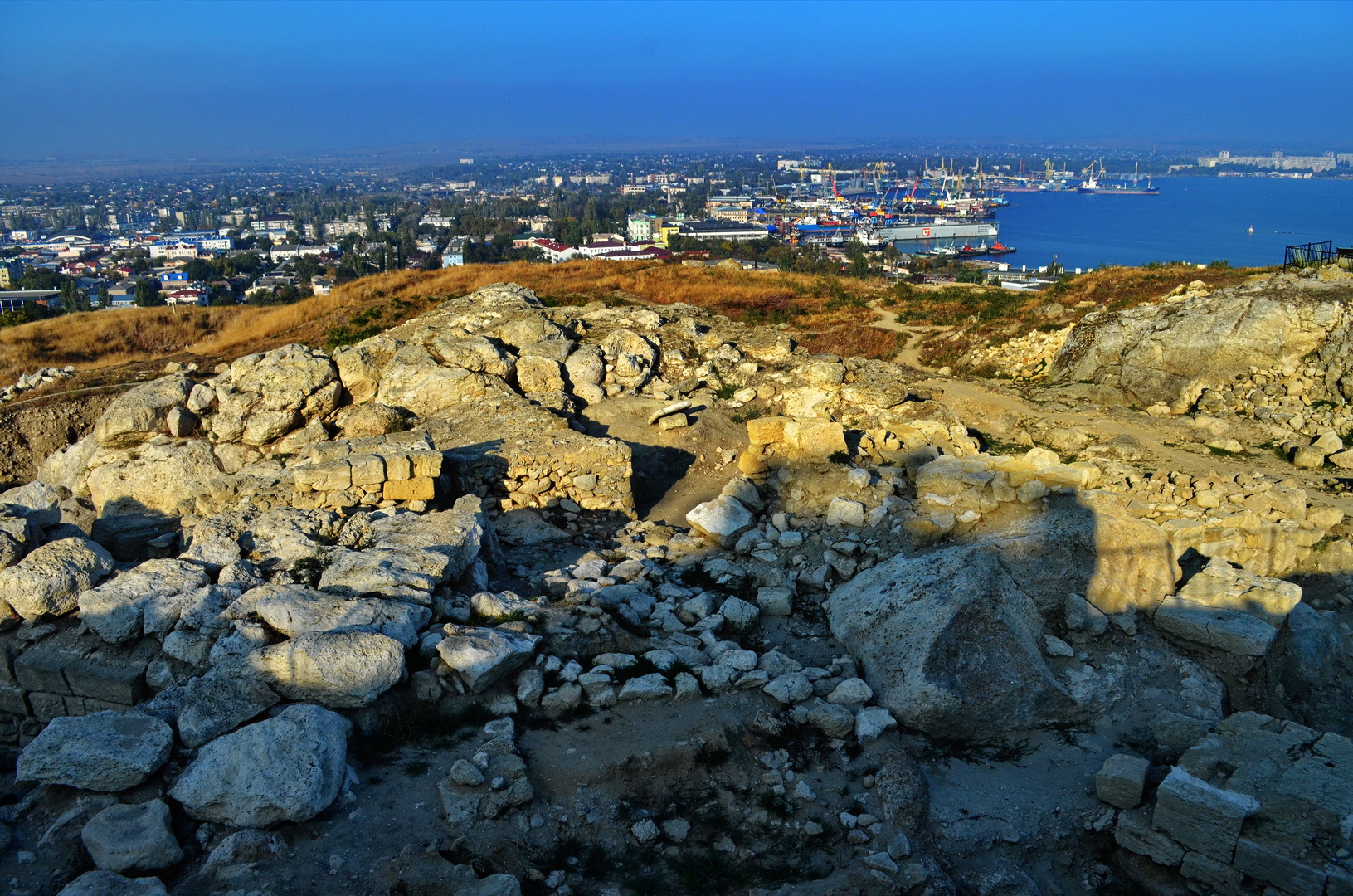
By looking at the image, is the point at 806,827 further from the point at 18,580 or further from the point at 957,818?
the point at 18,580

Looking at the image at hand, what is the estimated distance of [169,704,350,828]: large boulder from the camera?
5.03 metres

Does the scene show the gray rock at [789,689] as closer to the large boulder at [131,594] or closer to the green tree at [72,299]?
the large boulder at [131,594]

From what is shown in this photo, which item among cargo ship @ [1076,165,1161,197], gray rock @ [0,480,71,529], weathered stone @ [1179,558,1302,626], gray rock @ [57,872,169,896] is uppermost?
cargo ship @ [1076,165,1161,197]

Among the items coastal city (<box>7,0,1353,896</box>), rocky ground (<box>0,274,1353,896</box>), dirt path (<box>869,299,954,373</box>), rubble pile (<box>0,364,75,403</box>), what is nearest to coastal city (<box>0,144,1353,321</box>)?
dirt path (<box>869,299,954,373</box>)

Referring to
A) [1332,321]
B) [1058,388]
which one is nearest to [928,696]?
[1058,388]

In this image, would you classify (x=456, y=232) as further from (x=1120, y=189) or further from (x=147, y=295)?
(x=1120, y=189)

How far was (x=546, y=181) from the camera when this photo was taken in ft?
655

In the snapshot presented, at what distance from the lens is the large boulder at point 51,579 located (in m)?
6.99

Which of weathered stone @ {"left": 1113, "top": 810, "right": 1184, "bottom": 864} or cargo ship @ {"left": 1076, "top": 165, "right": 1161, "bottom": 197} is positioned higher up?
cargo ship @ {"left": 1076, "top": 165, "right": 1161, "bottom": 197}

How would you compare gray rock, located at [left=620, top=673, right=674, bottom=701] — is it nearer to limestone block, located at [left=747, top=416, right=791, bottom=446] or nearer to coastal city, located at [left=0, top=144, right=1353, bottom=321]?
limestone block, located at [left=747, top=416, right=791, bottom=446]

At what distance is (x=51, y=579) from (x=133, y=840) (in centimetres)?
331

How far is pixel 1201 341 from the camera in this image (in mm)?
16766

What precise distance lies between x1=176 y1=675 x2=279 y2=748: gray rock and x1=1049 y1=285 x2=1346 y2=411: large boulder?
16145mm

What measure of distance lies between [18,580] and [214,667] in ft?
7.52
